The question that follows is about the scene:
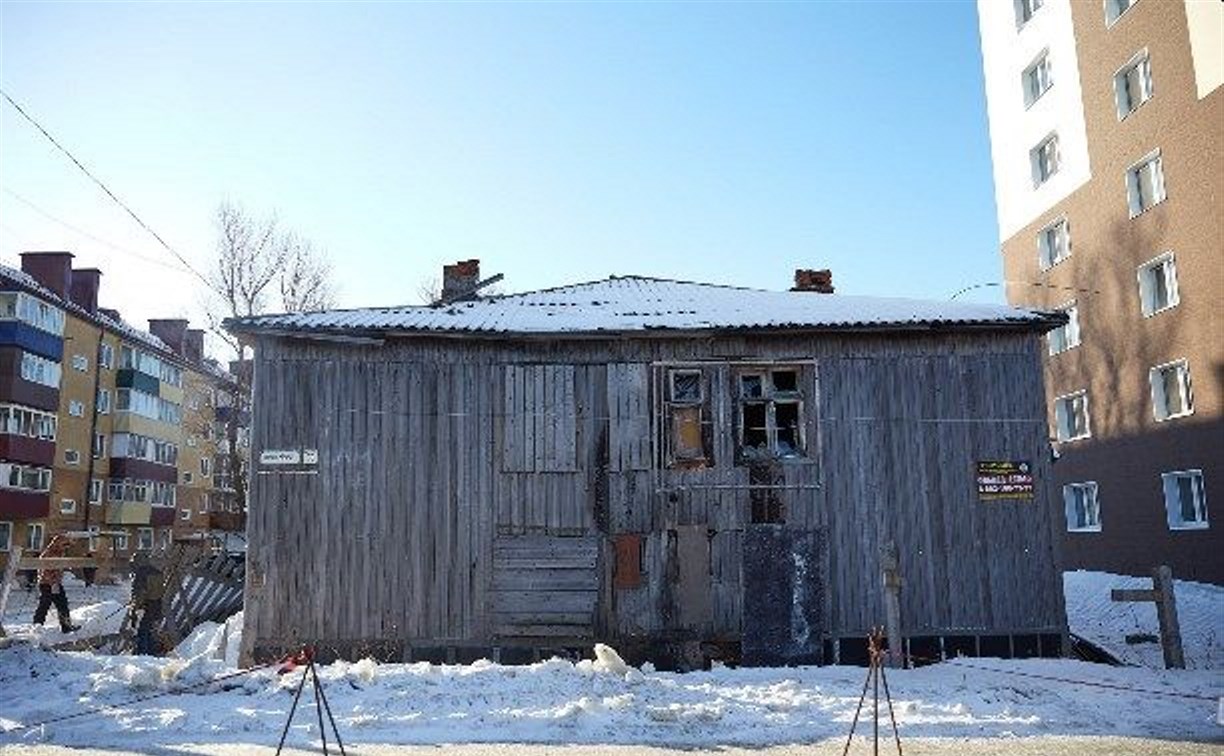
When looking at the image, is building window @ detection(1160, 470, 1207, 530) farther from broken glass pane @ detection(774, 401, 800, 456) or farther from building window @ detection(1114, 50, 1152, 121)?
broken glass pane @ detection(774, 401, 800, 456)

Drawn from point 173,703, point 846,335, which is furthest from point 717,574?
point 173,703

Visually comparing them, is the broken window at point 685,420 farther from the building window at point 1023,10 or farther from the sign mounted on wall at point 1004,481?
the building window at point 1023,10

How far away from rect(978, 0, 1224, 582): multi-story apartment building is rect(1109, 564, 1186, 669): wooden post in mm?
10206

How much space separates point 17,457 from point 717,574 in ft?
122

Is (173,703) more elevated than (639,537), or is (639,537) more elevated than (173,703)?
(639,537)

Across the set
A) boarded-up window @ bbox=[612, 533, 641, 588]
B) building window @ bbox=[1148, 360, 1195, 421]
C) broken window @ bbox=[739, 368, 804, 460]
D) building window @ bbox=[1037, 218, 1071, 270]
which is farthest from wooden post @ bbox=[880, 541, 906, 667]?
building window @ bbox=[1037, 218, 1071, 270]

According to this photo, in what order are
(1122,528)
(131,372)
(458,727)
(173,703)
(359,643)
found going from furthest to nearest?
(131,372), (1122,528), (359,643), (173,703), (458,727)

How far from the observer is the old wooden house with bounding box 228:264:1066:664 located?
45.5 feet

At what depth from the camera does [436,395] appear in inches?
569

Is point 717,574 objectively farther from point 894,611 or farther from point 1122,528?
point 1122,528

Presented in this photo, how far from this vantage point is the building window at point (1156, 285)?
22.8 m

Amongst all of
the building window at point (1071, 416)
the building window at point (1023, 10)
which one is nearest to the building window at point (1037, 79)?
the building window at point (1023, 10)

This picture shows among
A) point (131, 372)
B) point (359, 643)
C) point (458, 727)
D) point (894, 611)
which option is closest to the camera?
point (458, 727)

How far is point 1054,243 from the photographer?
2816 cm
